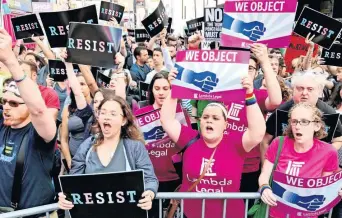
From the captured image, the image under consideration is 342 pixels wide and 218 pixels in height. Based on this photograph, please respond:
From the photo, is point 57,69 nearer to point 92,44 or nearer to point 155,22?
point 92,44

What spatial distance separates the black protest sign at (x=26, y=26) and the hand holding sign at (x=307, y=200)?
4.84m

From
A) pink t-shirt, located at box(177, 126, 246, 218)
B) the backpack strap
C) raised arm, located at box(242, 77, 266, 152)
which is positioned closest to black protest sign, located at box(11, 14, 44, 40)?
the backpack strap

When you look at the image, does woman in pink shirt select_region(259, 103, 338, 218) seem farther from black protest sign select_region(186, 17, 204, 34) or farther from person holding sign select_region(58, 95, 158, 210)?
black protest sign select_region(186, 17, 204, 34)

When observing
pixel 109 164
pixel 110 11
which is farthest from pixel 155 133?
pixel 110 11

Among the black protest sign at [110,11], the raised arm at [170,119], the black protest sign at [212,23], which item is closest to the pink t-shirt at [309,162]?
the raised arm at [170,119]

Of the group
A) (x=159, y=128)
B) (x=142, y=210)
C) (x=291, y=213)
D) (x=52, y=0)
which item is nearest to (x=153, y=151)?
(x=159, y=128)

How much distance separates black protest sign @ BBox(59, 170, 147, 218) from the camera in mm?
2531

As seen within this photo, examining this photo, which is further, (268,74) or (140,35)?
(140,35)

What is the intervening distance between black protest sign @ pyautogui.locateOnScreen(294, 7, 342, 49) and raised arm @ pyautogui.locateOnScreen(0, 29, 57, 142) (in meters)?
3.31

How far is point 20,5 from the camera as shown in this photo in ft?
64.7

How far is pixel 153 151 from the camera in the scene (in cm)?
379

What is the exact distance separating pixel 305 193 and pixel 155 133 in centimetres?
155

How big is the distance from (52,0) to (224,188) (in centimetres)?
2393

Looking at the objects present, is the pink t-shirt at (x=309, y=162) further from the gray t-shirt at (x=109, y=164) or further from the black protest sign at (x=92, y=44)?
the black protest sign at (x=92, y=44)
